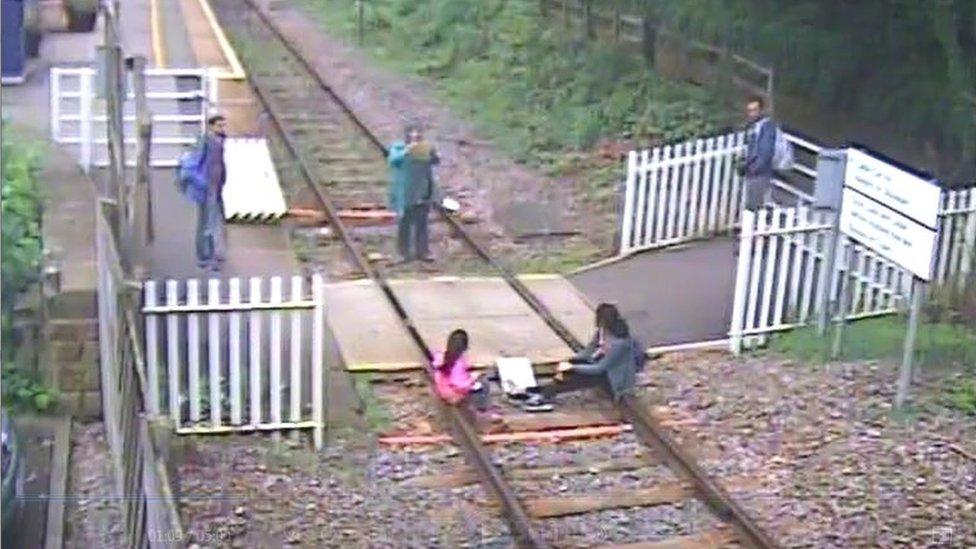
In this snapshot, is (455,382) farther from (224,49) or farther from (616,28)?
(224,49)

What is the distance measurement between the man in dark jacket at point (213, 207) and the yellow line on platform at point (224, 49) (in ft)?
30.1

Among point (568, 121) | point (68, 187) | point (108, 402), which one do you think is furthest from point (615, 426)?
point (568, 121)

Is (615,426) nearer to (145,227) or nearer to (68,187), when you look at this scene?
(145,227)

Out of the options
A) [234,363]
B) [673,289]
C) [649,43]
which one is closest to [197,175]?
[234,363]

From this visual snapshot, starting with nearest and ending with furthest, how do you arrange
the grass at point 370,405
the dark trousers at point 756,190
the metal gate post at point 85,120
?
the grass at point 370,405 < the dark trousers at point 756,190 < the metal gate post at point 85,120

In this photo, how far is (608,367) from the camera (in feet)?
34.4

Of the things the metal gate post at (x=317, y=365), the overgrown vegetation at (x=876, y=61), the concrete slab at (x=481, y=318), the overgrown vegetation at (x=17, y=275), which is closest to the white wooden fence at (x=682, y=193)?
the overgrown vegetation at (x=876, y=61)

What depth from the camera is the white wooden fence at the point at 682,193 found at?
578 inches

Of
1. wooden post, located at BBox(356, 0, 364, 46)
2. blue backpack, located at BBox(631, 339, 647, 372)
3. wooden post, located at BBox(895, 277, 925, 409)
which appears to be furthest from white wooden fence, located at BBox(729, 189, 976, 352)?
wooden post, located at BBox(356, 0, 364, 46)

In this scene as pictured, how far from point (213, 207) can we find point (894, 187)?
543cm

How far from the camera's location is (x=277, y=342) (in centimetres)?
961

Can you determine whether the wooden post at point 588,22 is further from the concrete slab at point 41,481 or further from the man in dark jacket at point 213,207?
the concrete slab at point 41,481

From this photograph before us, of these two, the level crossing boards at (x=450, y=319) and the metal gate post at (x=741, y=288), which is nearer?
the level crossing boards at (x=450, y=319)

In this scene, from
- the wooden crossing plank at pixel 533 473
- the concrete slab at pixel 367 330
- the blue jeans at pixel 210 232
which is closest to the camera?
the wooden crossing plank at pixel 533 473
